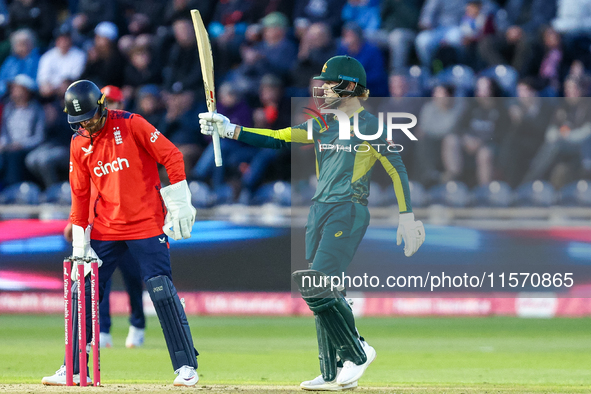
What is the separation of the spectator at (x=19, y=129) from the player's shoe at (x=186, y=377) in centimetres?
621

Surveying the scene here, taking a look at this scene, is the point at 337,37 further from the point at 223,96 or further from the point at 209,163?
the point at 209,163

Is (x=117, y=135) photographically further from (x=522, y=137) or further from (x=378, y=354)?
(x=522, y=137)

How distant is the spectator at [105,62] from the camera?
39.2 ft

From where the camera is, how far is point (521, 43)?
11102 millimetres

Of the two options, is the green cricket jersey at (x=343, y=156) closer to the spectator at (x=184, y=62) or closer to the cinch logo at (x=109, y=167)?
the cinch logo at (x=109, y=167)

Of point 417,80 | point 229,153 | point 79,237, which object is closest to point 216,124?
point 79,237

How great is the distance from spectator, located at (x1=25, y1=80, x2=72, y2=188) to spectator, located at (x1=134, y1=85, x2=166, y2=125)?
3.31ft

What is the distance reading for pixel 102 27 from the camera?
40.0 feet

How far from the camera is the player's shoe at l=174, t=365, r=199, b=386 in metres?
5.70

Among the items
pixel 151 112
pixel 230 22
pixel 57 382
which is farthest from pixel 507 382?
pixel 230 22

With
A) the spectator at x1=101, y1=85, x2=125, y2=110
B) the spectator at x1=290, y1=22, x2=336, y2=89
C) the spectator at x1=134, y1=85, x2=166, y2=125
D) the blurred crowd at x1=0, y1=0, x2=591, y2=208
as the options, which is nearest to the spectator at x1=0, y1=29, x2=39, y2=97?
the blurred crowd at x1=0, y1=0, x2=591, y2=208

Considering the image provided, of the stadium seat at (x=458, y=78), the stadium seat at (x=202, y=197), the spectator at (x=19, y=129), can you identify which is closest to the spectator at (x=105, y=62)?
the spectator at (x=19, y=129)

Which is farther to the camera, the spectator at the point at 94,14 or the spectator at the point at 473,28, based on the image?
the spectator at the point at 94,14

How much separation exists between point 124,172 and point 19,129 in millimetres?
6127
